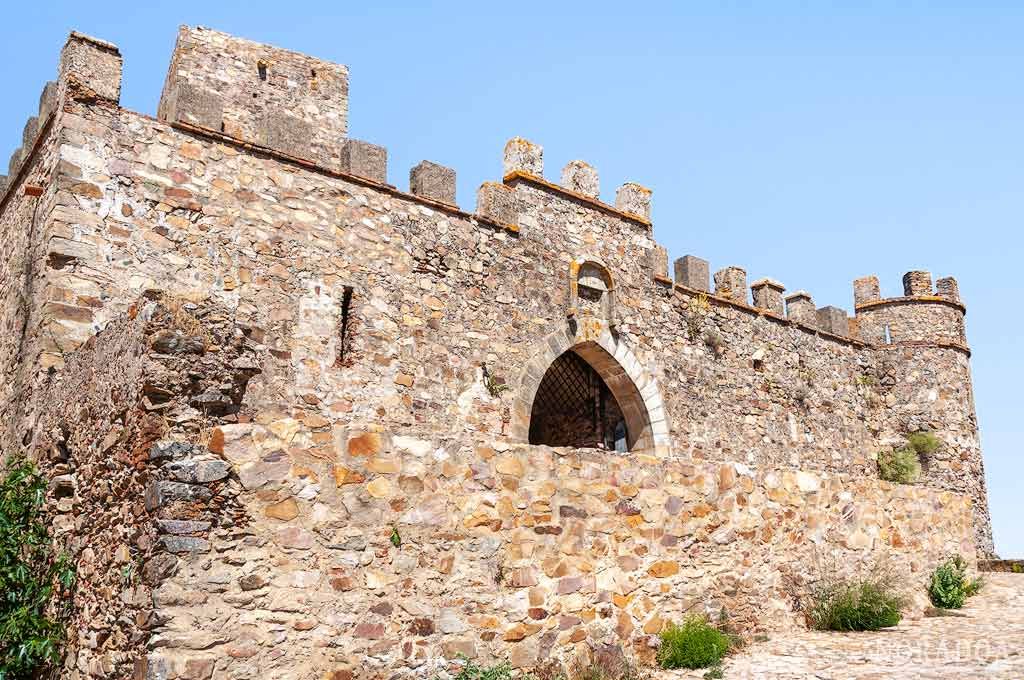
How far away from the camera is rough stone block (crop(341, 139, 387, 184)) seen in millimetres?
10492

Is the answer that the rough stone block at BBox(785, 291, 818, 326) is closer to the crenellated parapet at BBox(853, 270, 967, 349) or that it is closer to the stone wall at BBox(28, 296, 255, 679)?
the crenellated parapet at BBox(853, 270, 967, 349)

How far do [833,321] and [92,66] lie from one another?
12518 millimetres

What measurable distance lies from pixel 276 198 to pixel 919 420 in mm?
11968

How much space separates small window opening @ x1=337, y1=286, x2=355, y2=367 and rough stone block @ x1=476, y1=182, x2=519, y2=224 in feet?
7.87

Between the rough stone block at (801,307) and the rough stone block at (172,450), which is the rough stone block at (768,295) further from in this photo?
the rough stone block at (172,450)

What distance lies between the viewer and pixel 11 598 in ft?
19.9

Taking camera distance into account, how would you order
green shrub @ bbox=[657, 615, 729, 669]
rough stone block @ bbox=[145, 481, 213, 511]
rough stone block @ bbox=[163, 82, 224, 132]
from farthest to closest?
rough stone block @ bbox=[163, 82, 224, 132], green shrub @ bbox=[657, 615, 729, 669], rough stone block @ bbox=[145, 481, 213, 511]

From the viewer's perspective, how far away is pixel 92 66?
8.88 m

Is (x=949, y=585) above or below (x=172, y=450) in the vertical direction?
below

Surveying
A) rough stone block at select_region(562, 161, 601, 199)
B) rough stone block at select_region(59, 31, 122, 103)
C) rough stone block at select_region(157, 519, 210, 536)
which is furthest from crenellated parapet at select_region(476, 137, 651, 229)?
rough stone block at select_region(157, 519, 210, 536)

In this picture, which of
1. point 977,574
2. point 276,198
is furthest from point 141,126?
point 977,574

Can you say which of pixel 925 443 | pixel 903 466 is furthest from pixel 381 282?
pixel 925 443

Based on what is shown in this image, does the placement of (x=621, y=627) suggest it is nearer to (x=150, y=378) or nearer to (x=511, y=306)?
(x=150, y=378)

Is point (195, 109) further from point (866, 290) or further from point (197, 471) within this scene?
point (866, 290)
